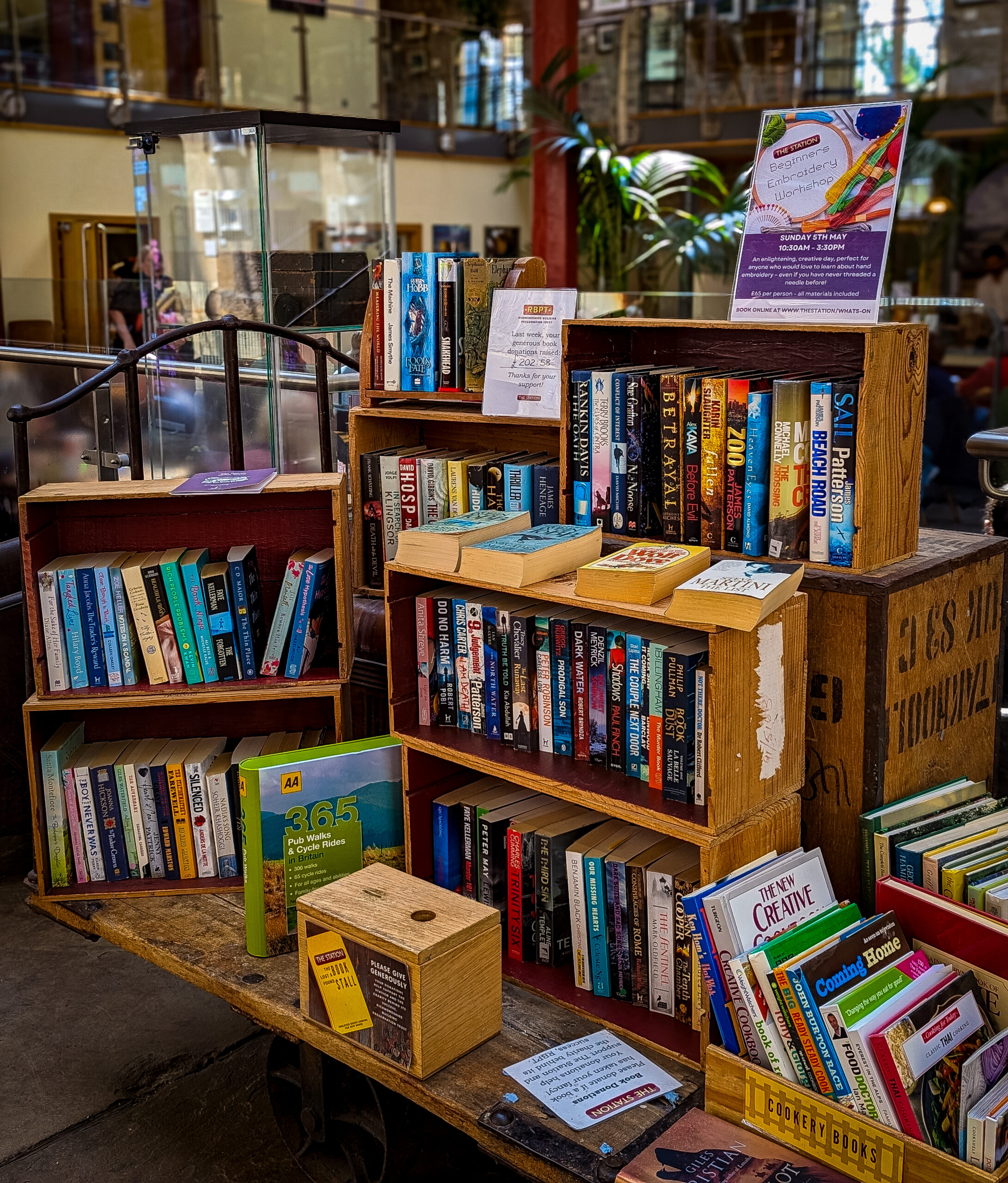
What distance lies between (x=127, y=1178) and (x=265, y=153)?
11.5 ft

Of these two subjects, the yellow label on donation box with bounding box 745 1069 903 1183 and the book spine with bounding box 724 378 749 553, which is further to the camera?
the book spine with bounding box 724 378 749 553

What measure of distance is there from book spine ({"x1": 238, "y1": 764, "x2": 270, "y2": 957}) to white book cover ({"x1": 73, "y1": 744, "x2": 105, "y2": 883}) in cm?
50

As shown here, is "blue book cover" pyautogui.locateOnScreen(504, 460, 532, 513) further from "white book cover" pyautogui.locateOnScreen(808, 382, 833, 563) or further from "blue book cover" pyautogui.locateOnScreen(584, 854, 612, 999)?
"blue book cover" pyautogui.locateOnScreen(584, 854, 612, 999)

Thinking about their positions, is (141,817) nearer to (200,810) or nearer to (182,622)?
(200,810)

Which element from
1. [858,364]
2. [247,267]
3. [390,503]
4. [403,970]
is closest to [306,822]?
[403,970]

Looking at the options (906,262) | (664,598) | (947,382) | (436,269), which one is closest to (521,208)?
(906,262)

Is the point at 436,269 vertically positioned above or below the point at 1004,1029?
above

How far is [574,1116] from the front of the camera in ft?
5.94

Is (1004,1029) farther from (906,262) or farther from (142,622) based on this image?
(906,262)

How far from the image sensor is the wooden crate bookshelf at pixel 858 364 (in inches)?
79.0

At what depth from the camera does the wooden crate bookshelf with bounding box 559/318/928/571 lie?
6.59 ft

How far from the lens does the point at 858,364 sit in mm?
2234

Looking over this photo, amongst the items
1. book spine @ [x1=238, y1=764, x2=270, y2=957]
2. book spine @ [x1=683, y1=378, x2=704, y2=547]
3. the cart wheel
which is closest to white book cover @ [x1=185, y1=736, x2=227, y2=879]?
book spine @ [x1=238, y1=764, x2=270, y2=957]

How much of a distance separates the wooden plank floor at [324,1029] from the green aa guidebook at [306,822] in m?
A: 0.10
